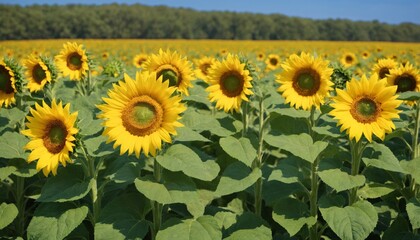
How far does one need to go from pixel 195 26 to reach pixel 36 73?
78.7 metres

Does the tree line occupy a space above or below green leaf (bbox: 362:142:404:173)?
above

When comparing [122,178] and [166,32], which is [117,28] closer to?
[166,32]

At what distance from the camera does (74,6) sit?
269 feet

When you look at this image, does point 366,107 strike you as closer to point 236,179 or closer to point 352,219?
point 352,219

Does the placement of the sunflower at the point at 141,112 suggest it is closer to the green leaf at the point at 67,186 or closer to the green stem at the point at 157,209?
the green stem at the point at 157,209

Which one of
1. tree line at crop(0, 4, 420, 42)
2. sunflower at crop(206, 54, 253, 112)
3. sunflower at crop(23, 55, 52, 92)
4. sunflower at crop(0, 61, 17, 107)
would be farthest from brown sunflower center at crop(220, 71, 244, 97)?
tree line at crop(0, 4, 420, 42)

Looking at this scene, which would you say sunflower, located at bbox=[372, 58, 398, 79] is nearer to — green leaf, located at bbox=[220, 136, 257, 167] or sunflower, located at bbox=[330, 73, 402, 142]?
sunflower, located at bbox=[330, 73, 402, 142]

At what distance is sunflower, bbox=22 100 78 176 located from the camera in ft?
9.65

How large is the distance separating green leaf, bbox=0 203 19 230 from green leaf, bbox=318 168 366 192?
257 centimetres

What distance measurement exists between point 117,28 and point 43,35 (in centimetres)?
1388

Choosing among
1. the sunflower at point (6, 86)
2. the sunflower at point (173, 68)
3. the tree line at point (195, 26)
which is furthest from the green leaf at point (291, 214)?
the tree line at point (195, 26)

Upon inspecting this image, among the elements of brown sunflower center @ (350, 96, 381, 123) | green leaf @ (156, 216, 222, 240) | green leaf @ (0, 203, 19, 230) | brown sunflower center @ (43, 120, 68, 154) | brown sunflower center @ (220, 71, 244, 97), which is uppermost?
brown sunflower center @ (220, 71, 244, 97)

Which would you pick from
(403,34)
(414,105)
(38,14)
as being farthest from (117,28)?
(414,105)

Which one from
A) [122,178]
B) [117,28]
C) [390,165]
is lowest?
[122,178]
